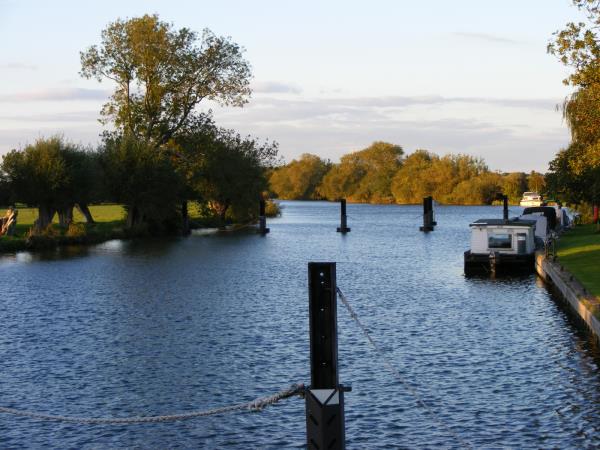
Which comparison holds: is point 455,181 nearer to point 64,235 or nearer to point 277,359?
point 64,235

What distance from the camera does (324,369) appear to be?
11.6 m

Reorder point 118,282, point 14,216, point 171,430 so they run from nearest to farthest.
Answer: point 171,430 → point 118,282 → point 14,216

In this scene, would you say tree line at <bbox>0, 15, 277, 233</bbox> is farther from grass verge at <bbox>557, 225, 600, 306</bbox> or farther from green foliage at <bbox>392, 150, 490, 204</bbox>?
green foliage at <bbox>392, 150, 490, 204</bbox>

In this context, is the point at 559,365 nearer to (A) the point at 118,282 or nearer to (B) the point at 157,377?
(B) the point at 157,377

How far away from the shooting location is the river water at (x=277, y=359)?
51.1ft

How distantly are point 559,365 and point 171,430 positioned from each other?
964 cm

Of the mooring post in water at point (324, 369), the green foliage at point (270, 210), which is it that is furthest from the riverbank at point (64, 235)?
the mooring post in water at point (324, 369)

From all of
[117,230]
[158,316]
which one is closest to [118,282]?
[158,316]

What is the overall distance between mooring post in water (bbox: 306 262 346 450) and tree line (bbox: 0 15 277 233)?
55.8 meters

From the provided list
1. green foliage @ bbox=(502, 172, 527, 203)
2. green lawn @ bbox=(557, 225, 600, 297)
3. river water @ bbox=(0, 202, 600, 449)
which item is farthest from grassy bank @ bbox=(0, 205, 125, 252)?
green foliage @ bbox=(502, 172, 527, 203)

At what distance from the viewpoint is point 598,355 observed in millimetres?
21625

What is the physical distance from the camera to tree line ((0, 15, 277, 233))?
65688 mm

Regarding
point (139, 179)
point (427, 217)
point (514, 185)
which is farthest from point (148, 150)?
point (514, 185)

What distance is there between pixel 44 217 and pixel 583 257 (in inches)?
1617
